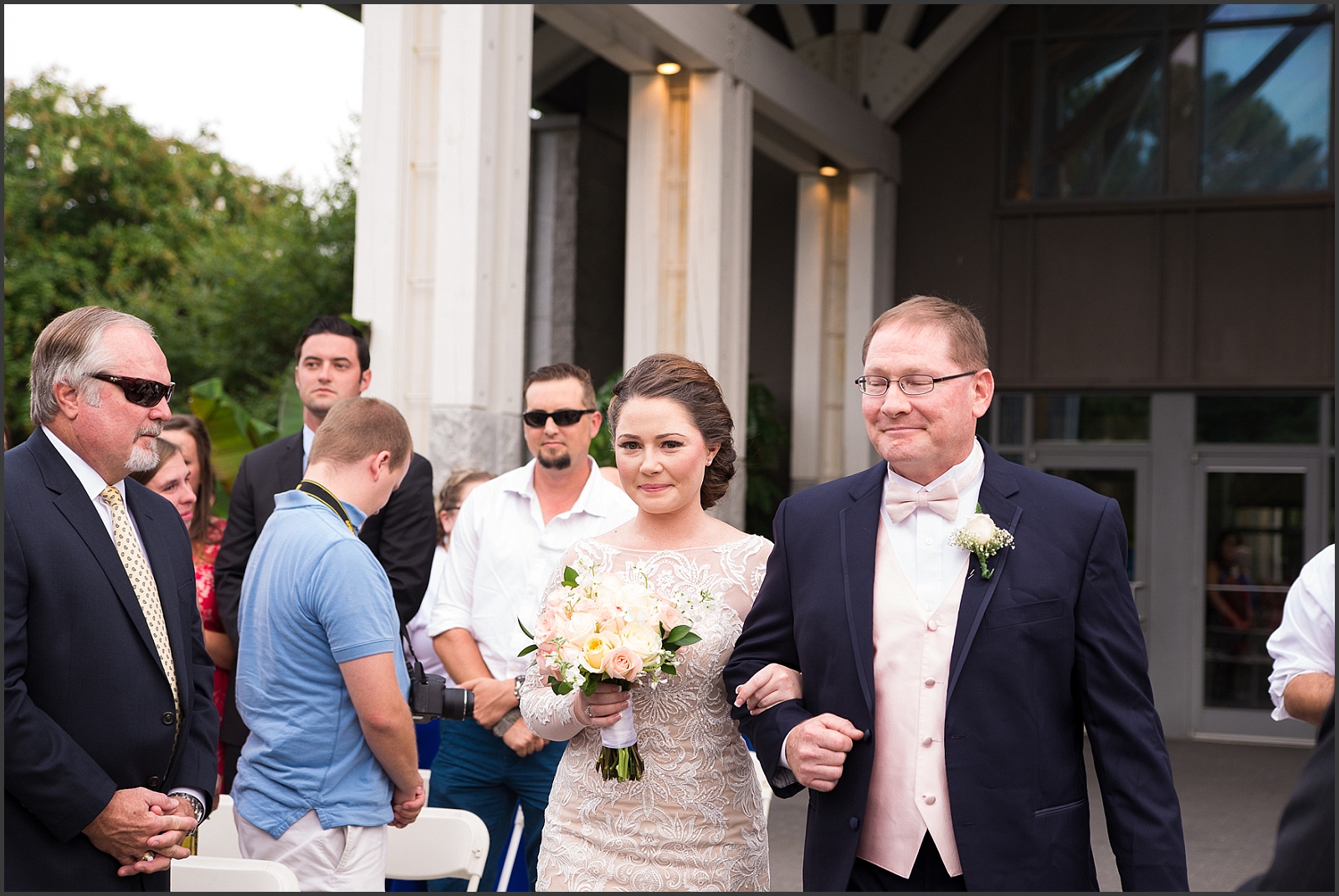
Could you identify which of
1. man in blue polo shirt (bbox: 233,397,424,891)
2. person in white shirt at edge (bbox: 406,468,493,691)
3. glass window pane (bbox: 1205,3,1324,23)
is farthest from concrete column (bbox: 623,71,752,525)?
man in blue polo shirt (bbox: 233,397,424,891)

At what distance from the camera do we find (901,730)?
109 inches

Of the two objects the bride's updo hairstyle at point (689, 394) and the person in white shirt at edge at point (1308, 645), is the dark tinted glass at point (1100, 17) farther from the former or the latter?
the bride's updo hairstyle at point (689, 394)

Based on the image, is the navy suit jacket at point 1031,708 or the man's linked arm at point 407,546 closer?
the navy suit jacket at point 1031,708

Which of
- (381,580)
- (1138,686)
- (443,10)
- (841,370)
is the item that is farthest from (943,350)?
(841,370)

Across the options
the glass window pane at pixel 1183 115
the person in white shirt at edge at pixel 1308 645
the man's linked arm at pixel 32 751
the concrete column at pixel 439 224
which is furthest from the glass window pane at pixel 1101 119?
the man's linked arm at pixel 32 751

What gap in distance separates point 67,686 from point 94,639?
0.12 meters

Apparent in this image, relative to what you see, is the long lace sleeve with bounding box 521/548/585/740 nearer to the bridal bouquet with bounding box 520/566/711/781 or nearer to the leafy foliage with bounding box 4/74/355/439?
the bridal bouquet with bounding box 520/566/711/781

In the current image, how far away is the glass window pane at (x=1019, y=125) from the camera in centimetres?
1606

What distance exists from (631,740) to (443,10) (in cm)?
686

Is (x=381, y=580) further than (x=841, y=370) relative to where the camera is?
No

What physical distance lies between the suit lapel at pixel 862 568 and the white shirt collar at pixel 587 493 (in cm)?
213

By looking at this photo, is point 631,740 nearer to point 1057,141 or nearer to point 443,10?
point 443,10

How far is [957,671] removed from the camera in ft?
8.85

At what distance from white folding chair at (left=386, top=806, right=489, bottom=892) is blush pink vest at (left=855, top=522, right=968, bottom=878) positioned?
174 centimetres
